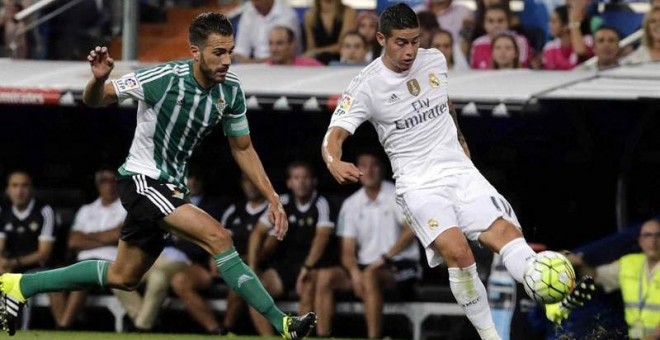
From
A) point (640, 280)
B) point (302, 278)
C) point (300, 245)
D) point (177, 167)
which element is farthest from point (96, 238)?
point (177, 167)

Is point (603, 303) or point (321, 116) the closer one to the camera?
point (603, 303)

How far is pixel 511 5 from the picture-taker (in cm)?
1419

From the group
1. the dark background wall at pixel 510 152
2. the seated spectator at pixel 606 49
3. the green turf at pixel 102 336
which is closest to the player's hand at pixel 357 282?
the green turf at pixel 102 336

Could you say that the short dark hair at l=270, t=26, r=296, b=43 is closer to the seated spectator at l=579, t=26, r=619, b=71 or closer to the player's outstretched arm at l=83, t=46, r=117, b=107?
the seated spectator at l=579, t=26, r=619, b=71

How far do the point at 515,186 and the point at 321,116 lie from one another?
6.28ft

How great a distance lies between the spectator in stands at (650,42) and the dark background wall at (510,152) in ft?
1.34

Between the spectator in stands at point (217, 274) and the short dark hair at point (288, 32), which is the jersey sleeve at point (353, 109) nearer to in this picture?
the spectator in stands at point (217, 274)

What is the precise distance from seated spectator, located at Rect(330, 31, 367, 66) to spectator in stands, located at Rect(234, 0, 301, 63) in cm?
66

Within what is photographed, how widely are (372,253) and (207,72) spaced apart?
4564 mm

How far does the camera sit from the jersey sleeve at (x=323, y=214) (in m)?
13.7

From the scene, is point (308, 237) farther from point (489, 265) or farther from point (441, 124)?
point (441, 124)

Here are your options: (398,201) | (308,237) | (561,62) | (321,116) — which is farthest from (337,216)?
(398,201)

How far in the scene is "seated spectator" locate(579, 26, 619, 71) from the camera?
13547 mm

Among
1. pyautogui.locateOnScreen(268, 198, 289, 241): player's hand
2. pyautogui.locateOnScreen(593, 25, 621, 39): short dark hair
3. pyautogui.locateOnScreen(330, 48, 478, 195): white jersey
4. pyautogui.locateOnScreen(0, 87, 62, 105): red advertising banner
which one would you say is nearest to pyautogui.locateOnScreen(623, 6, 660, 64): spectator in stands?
pyautogui.locateOnScreen(593, 25, 621, 39): short dark hair
